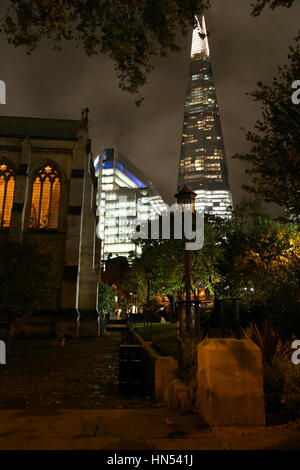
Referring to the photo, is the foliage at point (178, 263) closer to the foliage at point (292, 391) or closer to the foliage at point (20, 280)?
the foliage at point (20, 280)

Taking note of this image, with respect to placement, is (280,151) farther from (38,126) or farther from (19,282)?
(38,126)

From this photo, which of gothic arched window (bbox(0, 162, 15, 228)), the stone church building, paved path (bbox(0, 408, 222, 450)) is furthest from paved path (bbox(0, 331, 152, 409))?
gothic arched window (bbox(0, 162, 15, 228))

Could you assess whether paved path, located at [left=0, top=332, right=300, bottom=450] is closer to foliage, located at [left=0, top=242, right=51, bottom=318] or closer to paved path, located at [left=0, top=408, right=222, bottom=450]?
paved path, located at [left=0, top=408, right=222, bottom=450]

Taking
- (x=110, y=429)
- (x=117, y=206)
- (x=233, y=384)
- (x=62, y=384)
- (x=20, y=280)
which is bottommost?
(x=62, y=384)

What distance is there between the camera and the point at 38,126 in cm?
3588

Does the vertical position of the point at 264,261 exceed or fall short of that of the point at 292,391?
it exceeds it

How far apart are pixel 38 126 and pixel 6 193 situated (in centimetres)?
1023

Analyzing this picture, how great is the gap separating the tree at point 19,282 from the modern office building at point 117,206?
122 m

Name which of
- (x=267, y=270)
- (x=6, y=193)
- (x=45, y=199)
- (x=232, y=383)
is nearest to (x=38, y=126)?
(x=6, y=193)

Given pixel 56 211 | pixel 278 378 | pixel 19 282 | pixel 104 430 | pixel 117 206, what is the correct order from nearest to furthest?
pixel 104 430 < pixel 278 378 < pixel 19 282 < pixel 56 211 < pixel 117 206

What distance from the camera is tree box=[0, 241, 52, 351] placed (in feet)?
51.4

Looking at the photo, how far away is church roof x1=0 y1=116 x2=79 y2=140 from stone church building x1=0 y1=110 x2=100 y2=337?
3795mm

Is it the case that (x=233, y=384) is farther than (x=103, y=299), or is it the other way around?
(x=103, y=299)

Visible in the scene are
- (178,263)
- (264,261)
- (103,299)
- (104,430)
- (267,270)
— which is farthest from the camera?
(103,299)
